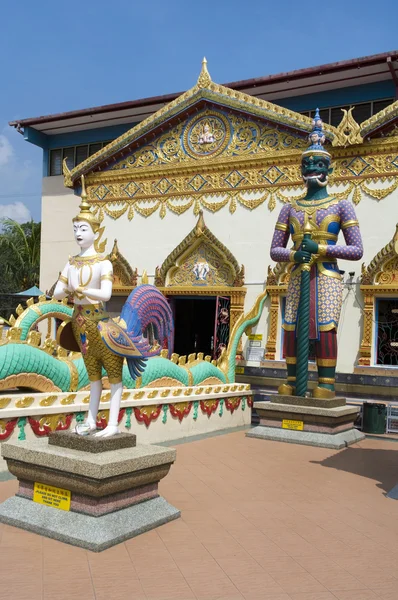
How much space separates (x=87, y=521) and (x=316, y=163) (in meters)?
6.76

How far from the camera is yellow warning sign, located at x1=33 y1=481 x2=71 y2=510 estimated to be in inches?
182

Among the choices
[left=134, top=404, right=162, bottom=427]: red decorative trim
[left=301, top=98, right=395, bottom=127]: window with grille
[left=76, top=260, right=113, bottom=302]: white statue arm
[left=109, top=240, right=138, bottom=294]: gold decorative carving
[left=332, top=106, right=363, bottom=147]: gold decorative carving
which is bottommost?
[left=134, top=404, right=162, bottom=427]: red decorative trim

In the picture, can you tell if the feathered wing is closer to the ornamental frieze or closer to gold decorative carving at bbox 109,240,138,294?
the ornamental frieze

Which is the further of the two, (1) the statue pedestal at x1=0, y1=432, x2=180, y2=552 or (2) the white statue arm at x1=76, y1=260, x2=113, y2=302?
(2) the white statue arm at x1=76, y1=260, x2=113, y2=302

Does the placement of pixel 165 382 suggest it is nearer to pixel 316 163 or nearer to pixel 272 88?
pixel 316 163

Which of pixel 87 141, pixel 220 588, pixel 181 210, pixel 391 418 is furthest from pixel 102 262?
pixel 87 141

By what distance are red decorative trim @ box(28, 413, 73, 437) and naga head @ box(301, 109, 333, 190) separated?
17.1 feet

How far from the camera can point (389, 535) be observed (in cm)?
495

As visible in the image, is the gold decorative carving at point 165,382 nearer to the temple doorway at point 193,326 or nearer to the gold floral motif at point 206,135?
the temple doorway at point 193,326

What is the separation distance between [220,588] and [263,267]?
351 inches

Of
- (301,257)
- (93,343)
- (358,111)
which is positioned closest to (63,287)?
(93,343)

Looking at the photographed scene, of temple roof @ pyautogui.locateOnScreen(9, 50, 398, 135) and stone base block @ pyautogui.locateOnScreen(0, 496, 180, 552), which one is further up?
temple roof @ pyautogui.locateOnScreen(9, 50, 398, 135)

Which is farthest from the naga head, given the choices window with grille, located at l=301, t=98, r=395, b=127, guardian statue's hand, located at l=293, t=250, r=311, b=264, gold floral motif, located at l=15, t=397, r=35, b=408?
gold floral motif, located at l=15, t=397, r=35, b=408

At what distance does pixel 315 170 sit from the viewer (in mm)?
9453
